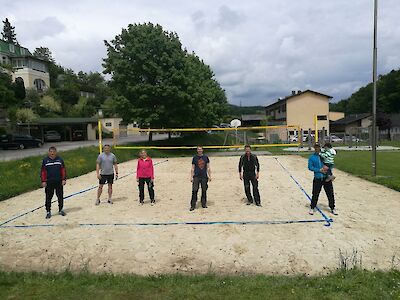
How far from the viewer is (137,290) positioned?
4219 mm

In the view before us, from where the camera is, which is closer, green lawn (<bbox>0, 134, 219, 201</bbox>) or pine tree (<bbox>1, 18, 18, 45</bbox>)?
green lawn (<bbox>0, 134, 219, 201</bbox>)

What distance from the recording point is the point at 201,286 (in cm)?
430

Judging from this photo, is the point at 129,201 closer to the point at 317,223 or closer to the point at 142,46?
the point at 317,223

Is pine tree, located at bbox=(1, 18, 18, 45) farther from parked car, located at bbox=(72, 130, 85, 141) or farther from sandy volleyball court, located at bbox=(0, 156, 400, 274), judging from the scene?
sandy volleyball court, located at bbox=(0, 156, 400, 274)

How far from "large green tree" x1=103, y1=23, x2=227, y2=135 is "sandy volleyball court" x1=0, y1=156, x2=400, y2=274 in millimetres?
14740

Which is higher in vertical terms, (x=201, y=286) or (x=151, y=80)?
(x=151, y=80)

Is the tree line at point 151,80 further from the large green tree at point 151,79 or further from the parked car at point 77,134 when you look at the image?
the parked car at point 77,134

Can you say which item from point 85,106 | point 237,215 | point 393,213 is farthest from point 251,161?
point 85,106

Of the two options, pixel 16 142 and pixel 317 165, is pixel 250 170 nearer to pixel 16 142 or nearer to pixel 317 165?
pixel 317 165

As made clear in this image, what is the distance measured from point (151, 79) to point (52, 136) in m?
21.7

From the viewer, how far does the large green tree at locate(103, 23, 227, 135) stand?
937 inches

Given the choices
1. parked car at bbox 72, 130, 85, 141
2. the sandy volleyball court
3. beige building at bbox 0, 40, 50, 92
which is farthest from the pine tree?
the sandy volleyball court

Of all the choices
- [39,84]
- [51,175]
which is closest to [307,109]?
[39,84]

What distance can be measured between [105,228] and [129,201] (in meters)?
2.55
